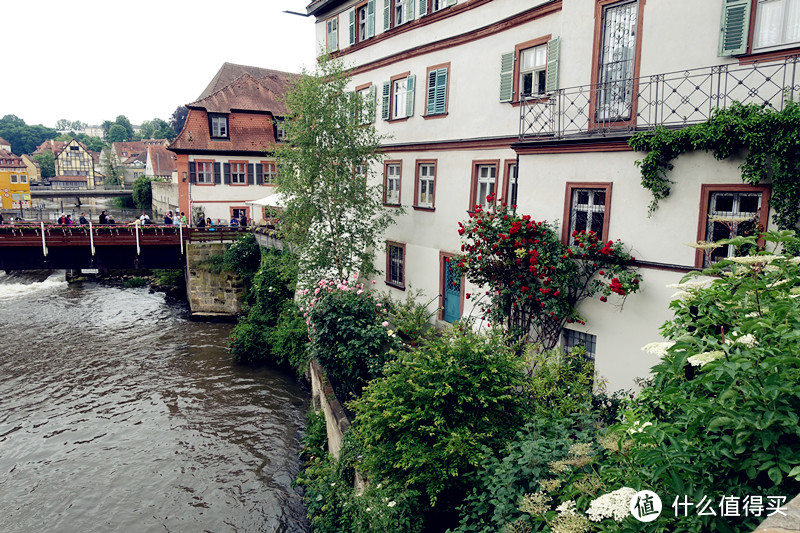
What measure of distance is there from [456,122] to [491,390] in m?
9.20

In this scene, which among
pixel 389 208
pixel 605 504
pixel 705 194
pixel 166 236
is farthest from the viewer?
pixel 166 236

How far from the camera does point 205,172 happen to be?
3359cm

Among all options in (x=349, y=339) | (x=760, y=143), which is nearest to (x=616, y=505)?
(x=760, y=143)

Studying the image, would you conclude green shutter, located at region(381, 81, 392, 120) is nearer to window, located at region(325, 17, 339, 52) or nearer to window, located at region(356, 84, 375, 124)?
window, located at region(356, 84, 375, 124)

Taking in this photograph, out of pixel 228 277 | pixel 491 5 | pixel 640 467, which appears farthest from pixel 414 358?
pixel 228 277

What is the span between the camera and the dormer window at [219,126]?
33566 millimetres

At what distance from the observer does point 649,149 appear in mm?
8297

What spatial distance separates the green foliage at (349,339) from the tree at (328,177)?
3.72m

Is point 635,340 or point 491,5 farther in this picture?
point 491,5

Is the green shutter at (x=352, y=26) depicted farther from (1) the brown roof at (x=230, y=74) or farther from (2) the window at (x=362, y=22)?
(1) the brown roof at (x=230, y=74)

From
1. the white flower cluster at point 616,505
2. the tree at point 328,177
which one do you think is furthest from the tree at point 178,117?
the white flower cluster at point 616,505

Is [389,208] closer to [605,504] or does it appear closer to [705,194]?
[705,194]

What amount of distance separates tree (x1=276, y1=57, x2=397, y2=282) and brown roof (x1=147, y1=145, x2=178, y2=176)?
→ 7308 cm

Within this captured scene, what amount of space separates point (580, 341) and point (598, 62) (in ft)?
16.1
